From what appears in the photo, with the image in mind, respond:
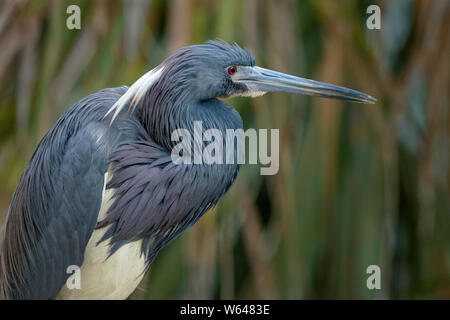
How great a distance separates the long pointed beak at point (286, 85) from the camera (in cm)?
175

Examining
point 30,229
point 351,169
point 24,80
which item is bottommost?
point 30,229

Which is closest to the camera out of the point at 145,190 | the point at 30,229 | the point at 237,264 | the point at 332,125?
the point at 145,190

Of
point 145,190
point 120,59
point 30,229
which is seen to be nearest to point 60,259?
point 30,229

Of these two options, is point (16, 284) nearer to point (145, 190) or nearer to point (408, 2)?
point (145, 190)

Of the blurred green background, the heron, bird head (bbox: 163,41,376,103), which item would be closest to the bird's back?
the heron

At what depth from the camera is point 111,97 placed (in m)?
1.83

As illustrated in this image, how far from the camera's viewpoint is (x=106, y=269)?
1.79m

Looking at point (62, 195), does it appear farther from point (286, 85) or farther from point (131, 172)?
point (286, 85)

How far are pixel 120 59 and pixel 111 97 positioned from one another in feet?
2.15

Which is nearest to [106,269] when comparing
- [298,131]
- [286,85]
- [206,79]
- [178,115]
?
[178,115]

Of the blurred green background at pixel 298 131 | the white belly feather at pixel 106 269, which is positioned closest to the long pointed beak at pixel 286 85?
the white belly feather at pixel 106 269

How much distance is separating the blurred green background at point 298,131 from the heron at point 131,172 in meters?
0.53

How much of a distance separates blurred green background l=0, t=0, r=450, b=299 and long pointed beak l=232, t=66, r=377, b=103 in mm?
571

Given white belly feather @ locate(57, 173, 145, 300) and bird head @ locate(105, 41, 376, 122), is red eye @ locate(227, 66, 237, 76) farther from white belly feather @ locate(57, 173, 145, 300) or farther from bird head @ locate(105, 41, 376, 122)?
white belly feather @ locate(57, 173, 145, 300)
